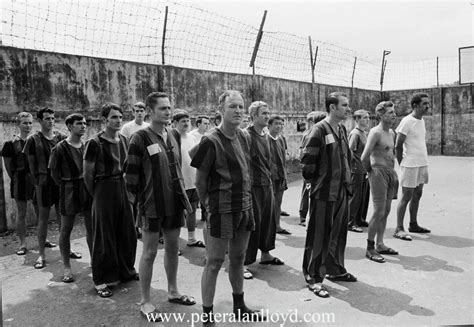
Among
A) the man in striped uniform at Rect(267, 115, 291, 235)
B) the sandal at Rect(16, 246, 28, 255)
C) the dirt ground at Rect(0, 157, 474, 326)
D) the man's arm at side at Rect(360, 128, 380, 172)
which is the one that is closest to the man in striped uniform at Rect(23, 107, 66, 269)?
the sandal at Rect(16, 246, 28, 255)

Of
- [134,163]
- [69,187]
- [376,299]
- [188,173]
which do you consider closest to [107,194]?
[69,187]

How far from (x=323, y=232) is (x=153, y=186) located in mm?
1779

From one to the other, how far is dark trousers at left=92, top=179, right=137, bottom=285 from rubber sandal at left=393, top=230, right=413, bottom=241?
3716mm

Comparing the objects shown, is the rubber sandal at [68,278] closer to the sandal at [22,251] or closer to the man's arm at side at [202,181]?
the sandal at [22,251]

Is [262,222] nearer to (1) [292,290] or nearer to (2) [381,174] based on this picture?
(1) [292,290]

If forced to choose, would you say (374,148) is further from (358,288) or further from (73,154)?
(73,154)

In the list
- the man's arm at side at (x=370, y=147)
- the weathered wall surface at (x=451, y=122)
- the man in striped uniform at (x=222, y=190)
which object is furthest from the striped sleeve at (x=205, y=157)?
the weathered wall surface at (x=451, y=122)

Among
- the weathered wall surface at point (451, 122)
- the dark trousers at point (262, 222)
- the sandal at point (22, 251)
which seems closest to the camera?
the dark trousers at point (262, 222)

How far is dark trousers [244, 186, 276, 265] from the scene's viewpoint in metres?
4.53

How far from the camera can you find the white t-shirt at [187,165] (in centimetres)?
566

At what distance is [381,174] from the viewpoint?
15.9 ft

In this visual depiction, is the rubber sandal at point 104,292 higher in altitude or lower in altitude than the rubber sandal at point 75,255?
lower

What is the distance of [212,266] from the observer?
129 inches

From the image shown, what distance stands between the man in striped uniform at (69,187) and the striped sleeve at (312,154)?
8.11 ft
